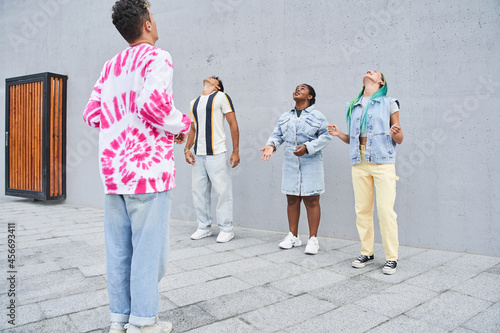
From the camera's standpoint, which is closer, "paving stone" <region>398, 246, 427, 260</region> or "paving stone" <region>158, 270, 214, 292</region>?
"paving stone" <region>158, 270, 214, 292</region>

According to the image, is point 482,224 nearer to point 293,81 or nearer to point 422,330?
point 422,330

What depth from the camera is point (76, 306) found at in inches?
99.4

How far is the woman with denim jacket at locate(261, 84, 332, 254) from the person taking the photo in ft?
12.8

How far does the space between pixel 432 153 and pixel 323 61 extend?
1546 millimetres

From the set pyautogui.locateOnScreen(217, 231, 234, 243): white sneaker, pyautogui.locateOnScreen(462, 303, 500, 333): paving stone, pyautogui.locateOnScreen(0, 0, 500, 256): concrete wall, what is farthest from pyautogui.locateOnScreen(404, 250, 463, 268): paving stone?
pyautogui.locateOnScreen(217, 231, 234, 243): white sneaker

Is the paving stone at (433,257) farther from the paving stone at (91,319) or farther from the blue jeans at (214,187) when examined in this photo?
the paving stone at (91,319)

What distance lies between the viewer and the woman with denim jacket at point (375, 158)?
10.7 ft

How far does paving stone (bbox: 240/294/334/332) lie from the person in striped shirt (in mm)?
1856

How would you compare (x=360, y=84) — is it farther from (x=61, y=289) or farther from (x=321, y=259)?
(x=61, y=289)

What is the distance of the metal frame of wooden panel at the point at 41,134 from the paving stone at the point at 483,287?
6.53 m

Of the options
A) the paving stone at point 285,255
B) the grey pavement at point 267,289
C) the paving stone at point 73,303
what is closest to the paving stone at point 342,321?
the grey pavement at point 267,289

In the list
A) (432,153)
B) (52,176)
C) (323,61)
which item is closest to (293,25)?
(323,61)

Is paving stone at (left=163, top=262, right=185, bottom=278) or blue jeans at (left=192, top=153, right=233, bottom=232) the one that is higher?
blue jeans at (left=192, top=153, right=233, bottom=232)

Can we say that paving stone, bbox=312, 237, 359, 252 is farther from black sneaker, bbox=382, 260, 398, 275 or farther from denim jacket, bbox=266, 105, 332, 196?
black sneaker, bbox=382, 260, 398, 275
